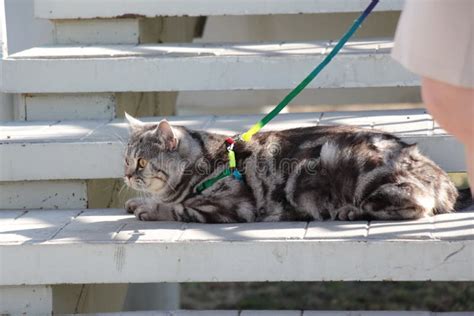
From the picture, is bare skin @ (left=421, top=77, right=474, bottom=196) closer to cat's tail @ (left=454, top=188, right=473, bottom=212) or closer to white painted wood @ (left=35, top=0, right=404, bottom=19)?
cat's tail @ (left=454, top=188, right=473, bottom=212)

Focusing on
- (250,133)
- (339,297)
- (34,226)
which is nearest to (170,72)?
(250,133)

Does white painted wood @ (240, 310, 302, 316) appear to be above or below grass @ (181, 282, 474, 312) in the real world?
above

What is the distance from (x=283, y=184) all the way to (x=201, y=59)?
119 cm

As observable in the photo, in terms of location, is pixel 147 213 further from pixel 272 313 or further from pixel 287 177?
pixel 272 313

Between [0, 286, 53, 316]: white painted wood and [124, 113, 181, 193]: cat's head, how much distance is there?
0.68 m

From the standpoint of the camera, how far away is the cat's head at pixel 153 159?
16.4 feet

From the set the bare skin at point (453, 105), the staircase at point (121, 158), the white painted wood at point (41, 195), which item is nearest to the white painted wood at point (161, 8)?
the staircase at point (121, 158)

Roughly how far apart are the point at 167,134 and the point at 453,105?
7.49ft

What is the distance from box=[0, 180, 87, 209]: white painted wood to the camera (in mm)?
5383

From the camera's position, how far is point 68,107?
598cm

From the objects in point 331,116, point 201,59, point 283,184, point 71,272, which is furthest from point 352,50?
point 71,272

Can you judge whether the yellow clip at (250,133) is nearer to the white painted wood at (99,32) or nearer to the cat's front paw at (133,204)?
the cat's front paw at (133,204)

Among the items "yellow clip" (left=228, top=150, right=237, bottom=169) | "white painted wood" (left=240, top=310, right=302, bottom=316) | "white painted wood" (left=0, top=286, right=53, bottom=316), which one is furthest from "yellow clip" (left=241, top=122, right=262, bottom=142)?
"white painted wood" (left=0, top=286, right=53, bottom=316)

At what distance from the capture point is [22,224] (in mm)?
4996
